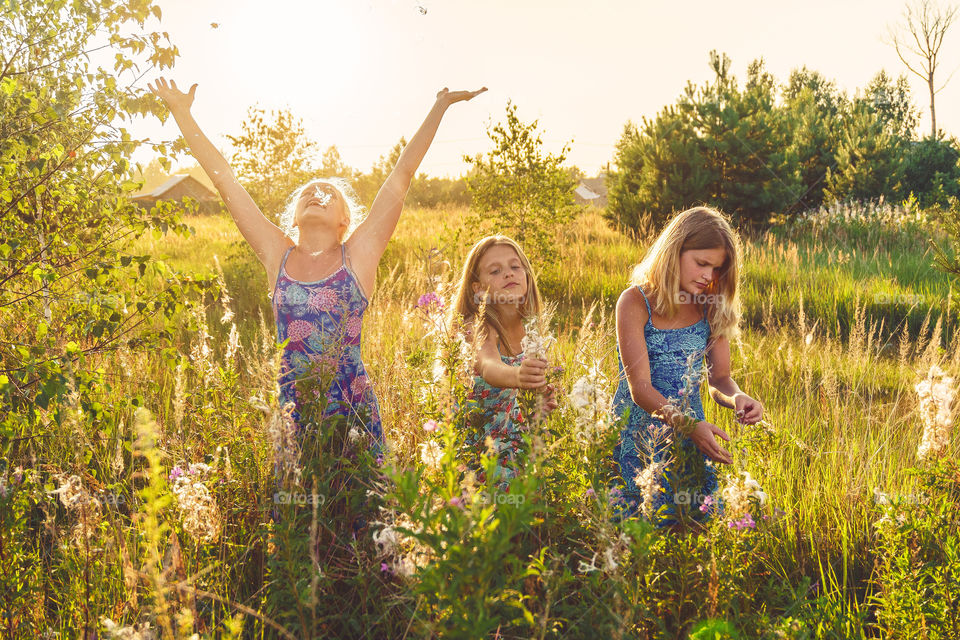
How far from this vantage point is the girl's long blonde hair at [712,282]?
2.83 m

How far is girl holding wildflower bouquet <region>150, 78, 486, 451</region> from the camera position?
2.86m

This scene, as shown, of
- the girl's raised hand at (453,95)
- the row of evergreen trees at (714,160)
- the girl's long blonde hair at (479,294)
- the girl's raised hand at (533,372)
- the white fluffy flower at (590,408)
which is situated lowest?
the white fluffy flower at (590,408)

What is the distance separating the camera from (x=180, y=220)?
2.87 metres

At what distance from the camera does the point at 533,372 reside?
161 cm

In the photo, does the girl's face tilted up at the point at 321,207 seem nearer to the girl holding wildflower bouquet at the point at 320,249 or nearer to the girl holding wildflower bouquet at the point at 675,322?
the girl holding wildflower bouquet at the point at 320,249

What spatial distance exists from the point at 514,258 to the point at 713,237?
3.35 ft

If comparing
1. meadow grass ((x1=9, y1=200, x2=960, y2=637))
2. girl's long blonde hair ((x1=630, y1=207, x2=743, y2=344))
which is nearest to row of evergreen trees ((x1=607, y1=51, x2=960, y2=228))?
meadow grass ((x1=9, y1=200, x2=960, y2=637))

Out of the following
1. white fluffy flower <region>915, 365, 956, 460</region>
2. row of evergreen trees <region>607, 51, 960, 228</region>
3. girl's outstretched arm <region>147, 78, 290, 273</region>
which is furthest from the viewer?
row of evergreen trees <region>607, 51, 960, 228</region>

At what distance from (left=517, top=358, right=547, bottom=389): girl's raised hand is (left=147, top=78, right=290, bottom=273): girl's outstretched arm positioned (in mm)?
1985

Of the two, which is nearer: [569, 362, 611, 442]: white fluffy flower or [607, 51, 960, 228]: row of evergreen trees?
[569, 362, 611, 442]: white fluffy flower

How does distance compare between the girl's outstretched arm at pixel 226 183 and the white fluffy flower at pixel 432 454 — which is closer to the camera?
the white fluffy flower at pixel 432 454

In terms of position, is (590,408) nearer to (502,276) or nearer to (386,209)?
(502,276)

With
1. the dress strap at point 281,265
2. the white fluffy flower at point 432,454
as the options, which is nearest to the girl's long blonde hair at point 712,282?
the white fluffy flower at point 432,454

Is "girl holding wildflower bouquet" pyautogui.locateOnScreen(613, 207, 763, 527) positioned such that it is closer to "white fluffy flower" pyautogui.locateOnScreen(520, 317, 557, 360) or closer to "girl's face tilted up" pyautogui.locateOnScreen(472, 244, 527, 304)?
"girl's face tilted up" pyautogui.locateOnScreen(472, 244, 527, 304)
